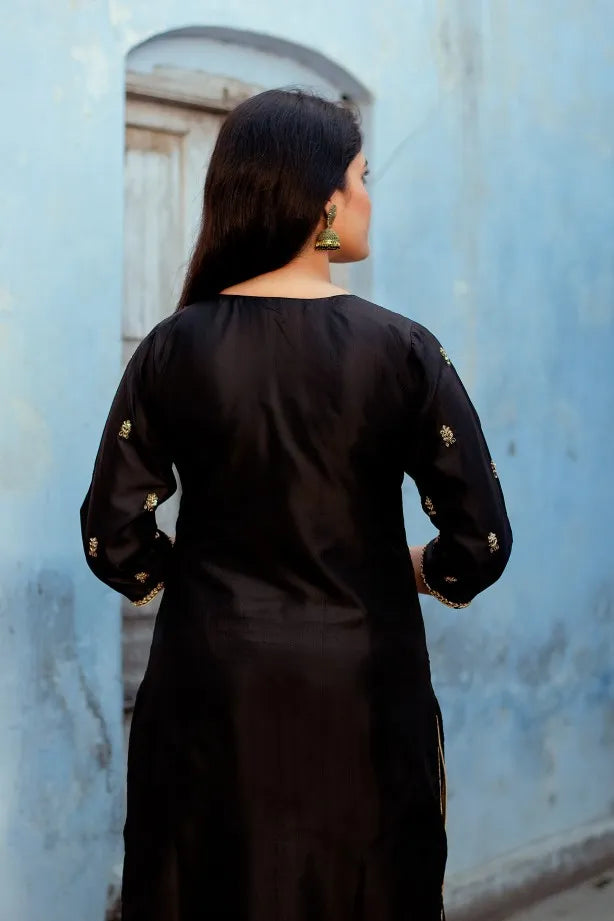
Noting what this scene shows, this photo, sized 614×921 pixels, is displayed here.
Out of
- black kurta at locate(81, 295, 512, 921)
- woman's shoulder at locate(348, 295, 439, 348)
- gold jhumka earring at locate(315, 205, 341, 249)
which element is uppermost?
gold jhumka earring at locate(315, 205, 341, 249)

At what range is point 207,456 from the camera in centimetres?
169

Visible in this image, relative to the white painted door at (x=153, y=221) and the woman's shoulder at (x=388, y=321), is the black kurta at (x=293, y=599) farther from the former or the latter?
the white painted door at (x=153, y=221)

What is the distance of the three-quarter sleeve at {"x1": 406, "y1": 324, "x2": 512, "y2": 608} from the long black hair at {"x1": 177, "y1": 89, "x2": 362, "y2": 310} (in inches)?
9.5

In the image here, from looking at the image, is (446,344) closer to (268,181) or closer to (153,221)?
(153,221)

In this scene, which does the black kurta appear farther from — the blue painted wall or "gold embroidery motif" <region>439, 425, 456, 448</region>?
the blue painted wall

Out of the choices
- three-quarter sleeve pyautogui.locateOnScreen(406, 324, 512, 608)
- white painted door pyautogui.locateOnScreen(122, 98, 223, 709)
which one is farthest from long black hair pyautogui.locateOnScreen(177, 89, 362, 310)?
white painted door pyautogui.locateOnScreen(122, 98, 223, 709)

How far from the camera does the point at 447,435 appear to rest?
1.70 metres

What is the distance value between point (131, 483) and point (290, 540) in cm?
28

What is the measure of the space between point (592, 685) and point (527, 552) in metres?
0.65

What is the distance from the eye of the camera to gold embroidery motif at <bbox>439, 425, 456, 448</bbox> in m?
1.70

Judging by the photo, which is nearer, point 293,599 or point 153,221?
point 293,599

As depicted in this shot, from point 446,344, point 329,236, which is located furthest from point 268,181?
point 446,344

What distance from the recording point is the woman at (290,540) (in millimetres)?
1661

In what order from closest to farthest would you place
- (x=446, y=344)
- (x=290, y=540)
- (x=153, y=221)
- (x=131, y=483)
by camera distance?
(x=290, y=540)
(x=131, y=483)
(x=153, y=221)
(x=446, y=344)
